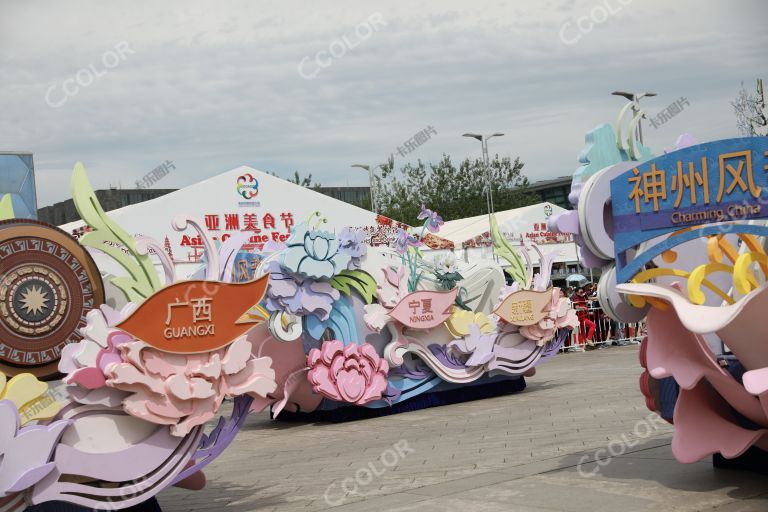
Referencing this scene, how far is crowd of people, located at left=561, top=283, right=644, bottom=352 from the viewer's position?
68.8 feet

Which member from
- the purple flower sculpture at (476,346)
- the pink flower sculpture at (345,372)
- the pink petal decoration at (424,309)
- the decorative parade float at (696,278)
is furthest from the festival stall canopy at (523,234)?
the decorative parade float at (696,278)

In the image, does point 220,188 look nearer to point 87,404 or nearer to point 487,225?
point 487,225

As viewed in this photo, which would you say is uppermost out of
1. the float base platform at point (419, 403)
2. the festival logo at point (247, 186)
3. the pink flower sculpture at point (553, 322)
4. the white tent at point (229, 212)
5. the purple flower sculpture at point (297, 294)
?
the festival logo at point (247, 186)

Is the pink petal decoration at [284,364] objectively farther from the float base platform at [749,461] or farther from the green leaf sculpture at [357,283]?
the float base platform at [749,461]

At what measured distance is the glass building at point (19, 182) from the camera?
23.2ft

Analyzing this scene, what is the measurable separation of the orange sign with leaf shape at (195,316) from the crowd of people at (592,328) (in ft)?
47.6

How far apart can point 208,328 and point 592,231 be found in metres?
3.21

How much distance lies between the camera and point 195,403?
271 inches

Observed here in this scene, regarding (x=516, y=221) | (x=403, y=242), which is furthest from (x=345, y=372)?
(x=516, y=221)

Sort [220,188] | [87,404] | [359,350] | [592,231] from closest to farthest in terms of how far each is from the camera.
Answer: [87,404] < [592,231] < [359,350] < [220,188]

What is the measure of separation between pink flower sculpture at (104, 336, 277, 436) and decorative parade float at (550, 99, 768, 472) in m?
2.88

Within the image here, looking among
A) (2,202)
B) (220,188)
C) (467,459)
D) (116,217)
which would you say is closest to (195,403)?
(2,202)

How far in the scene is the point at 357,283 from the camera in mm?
12375

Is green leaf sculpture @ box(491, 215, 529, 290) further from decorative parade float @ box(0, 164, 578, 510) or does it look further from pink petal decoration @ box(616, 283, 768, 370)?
pink petal decoration @ box(616, 283, 768, 370)
